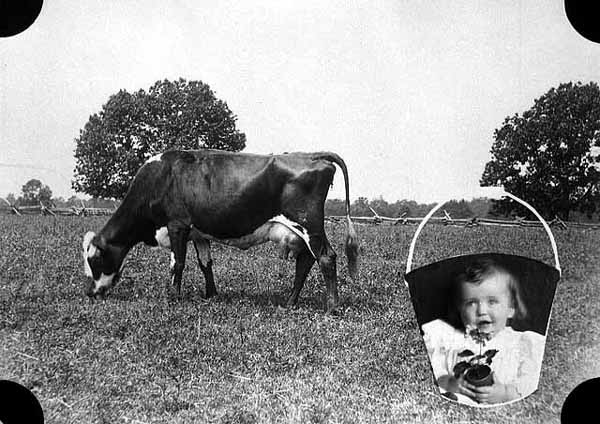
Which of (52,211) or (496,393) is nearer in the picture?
(496,393)

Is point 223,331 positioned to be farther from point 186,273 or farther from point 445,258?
point 445,258

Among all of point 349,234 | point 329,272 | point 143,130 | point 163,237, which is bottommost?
point 329,272

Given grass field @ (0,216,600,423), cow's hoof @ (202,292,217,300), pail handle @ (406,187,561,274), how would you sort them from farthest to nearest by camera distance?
1. cow's hoof @ (202,292,217,300)
2. pail handle @ (406,187,561,274)
3. grass field @ (0,216,600,423)

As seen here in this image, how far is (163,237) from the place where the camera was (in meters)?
3.33

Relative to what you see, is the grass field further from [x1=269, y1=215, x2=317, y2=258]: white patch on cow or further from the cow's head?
[x1=269, y1=215, x2=317, y2=258]: white patch on cow

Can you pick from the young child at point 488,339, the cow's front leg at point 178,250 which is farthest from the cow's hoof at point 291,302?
the young child at point 488,339

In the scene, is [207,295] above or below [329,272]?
below

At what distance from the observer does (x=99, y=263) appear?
3.32 m

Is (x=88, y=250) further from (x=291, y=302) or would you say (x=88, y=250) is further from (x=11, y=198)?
(x=291, y=302)

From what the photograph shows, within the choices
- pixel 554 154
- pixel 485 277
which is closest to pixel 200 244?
pixel 485 277

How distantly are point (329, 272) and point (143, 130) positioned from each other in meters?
1.34

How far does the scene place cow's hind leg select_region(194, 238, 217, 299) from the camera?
3.27 m

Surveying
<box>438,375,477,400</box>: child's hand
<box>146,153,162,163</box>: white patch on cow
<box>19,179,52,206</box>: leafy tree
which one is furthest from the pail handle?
<box>19,179,52,206</box>: leafy tree

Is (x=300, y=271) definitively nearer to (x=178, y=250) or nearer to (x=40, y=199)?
(x=178, y=250)
